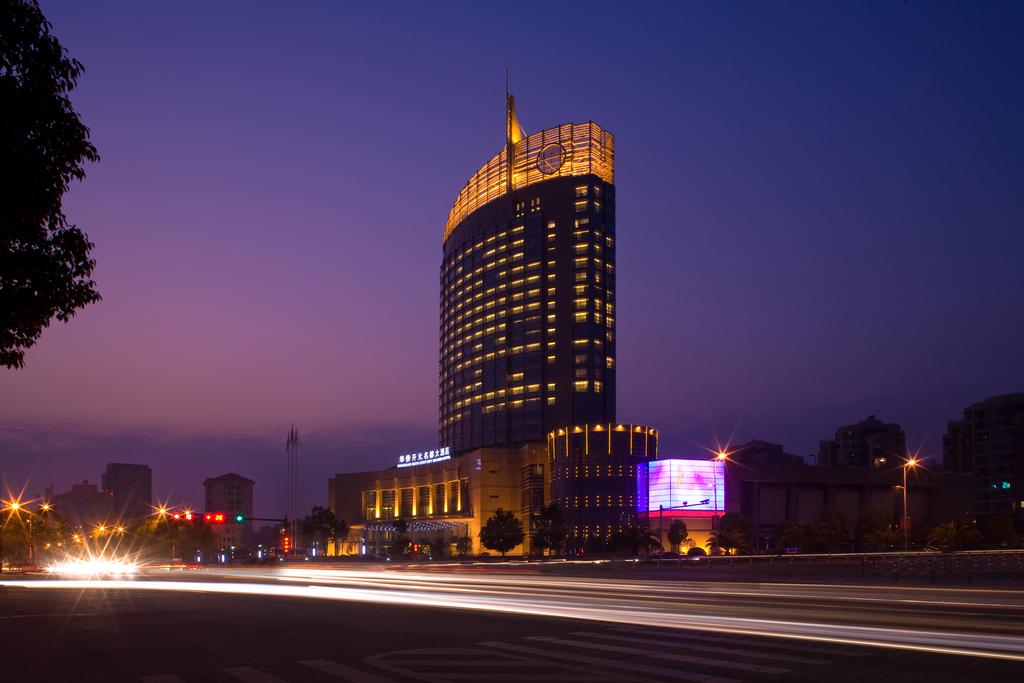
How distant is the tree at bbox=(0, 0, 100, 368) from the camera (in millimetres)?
12648

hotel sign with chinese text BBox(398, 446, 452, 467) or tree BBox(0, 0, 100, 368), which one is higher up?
tree BBox(0, 0, 100, 368)

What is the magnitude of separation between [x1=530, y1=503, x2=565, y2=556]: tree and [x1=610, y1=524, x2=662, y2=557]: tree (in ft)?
28.6

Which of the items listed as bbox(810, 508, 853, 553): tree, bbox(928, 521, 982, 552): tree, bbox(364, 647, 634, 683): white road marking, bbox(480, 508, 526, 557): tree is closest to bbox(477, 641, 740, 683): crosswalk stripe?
bbox(364, 647, 634, 683): white road marking

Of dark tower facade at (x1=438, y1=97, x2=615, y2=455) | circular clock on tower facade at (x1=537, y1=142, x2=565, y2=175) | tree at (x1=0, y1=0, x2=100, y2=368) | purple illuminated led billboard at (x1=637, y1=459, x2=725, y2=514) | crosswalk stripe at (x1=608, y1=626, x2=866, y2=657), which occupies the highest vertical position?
circular clock on tower facade at (x1=537, y1=142, x2=565, y2=175)

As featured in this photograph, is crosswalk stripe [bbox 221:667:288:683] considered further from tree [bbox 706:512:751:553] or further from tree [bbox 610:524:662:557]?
tree [bbox 706:512:751:553]

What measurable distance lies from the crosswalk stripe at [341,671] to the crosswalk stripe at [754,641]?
23.6 feet

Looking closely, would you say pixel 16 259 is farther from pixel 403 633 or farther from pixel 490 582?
pixel 490 582

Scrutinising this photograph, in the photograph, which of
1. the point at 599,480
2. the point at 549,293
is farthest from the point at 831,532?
the point at 549,293

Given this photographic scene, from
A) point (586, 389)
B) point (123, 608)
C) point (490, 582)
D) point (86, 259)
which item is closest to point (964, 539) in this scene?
point (586, 389)

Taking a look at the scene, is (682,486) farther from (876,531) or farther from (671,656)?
(671,656)

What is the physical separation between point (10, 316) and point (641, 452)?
128m

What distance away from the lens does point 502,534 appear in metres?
132

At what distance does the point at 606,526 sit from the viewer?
5261 inches

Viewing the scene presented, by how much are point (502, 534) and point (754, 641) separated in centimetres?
11639
